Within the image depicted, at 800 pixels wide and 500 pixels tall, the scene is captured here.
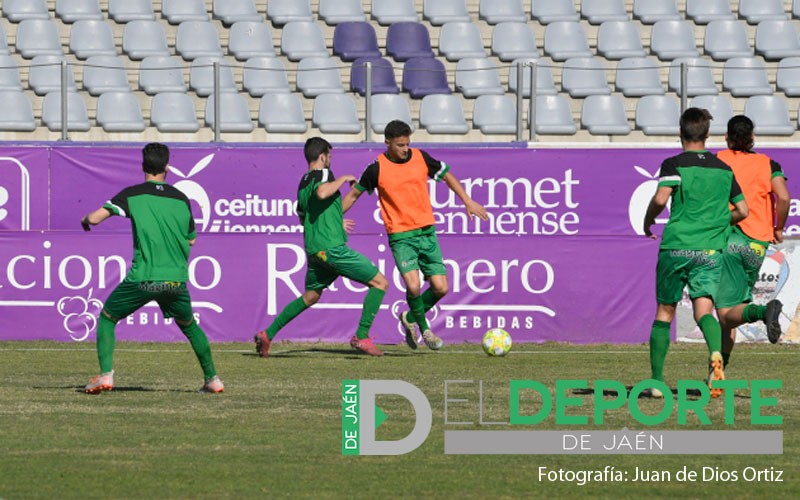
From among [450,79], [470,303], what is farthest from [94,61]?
[470,303]

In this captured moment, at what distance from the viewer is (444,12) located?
23.0m

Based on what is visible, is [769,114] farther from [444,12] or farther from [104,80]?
[104,80]

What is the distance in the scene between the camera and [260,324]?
17219 millimetres

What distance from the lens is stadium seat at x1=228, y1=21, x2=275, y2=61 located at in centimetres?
2214

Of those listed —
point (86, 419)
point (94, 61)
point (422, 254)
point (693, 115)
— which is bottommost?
point (86, 419)

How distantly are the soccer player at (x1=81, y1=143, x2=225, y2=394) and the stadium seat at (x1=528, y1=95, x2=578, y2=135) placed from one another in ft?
33.5

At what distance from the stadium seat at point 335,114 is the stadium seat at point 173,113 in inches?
63.7

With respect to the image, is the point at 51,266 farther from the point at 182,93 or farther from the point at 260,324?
the point at 182,93

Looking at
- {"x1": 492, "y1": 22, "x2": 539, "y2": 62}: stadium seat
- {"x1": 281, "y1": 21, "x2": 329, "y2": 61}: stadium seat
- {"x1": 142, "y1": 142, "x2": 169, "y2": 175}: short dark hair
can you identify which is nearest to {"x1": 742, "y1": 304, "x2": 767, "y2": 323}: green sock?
{"x1": 142, "y1": 142, "x2": 169, "y2": 175}: short dark hair

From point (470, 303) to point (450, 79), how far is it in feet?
18.3

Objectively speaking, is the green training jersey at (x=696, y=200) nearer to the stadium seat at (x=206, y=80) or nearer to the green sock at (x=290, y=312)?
the green sock at (x=290, y=312)

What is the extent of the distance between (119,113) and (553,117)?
5823 mm

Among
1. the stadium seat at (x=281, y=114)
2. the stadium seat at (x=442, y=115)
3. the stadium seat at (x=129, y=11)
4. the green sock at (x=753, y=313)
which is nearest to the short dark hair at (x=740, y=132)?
the green sock at (x=753, y=313)

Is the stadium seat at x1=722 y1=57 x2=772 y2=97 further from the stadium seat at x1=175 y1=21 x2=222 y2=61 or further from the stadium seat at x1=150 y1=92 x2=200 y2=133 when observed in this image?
the stadium seat at x1=150 y1=92 x2=200 y2=133
